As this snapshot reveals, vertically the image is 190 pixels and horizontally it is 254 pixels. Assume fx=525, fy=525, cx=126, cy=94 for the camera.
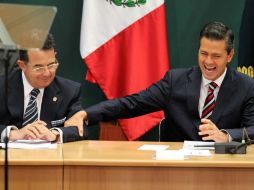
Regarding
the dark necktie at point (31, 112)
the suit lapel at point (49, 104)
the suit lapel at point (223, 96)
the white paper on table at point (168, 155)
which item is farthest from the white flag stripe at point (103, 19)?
the white paper on table at point (168, 155)

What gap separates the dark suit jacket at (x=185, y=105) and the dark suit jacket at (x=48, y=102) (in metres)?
0.17

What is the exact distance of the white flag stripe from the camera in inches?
183

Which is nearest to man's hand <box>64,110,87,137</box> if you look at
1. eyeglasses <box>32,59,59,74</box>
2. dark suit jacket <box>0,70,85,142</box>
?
dark suit jacket <box>0,70,85,142</box>

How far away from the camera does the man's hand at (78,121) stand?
354 centimetres

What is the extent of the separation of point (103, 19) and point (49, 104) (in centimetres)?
126

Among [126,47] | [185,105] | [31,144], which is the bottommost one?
[31,144]

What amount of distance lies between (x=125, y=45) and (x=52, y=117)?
1318mm

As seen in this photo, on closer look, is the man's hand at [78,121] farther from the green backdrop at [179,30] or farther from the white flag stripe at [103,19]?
the green backdrop at [179,30]

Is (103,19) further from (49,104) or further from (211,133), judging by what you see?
(211,133)

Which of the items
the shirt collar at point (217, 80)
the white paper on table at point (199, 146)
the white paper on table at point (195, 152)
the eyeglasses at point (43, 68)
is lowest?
the white paper on table at point (195, 152)

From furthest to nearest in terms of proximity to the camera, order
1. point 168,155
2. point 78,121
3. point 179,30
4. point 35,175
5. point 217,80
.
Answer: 1. point 179,30
2. point 217,80
3. point 78,121
4. point 168,155
5. point 35,175

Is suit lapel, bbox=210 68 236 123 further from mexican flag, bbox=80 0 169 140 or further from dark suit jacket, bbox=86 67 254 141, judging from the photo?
mexican flag, bbox=80 0 169 140

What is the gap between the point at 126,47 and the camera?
4.77 metres

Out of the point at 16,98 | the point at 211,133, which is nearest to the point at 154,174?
the point at 211,133
